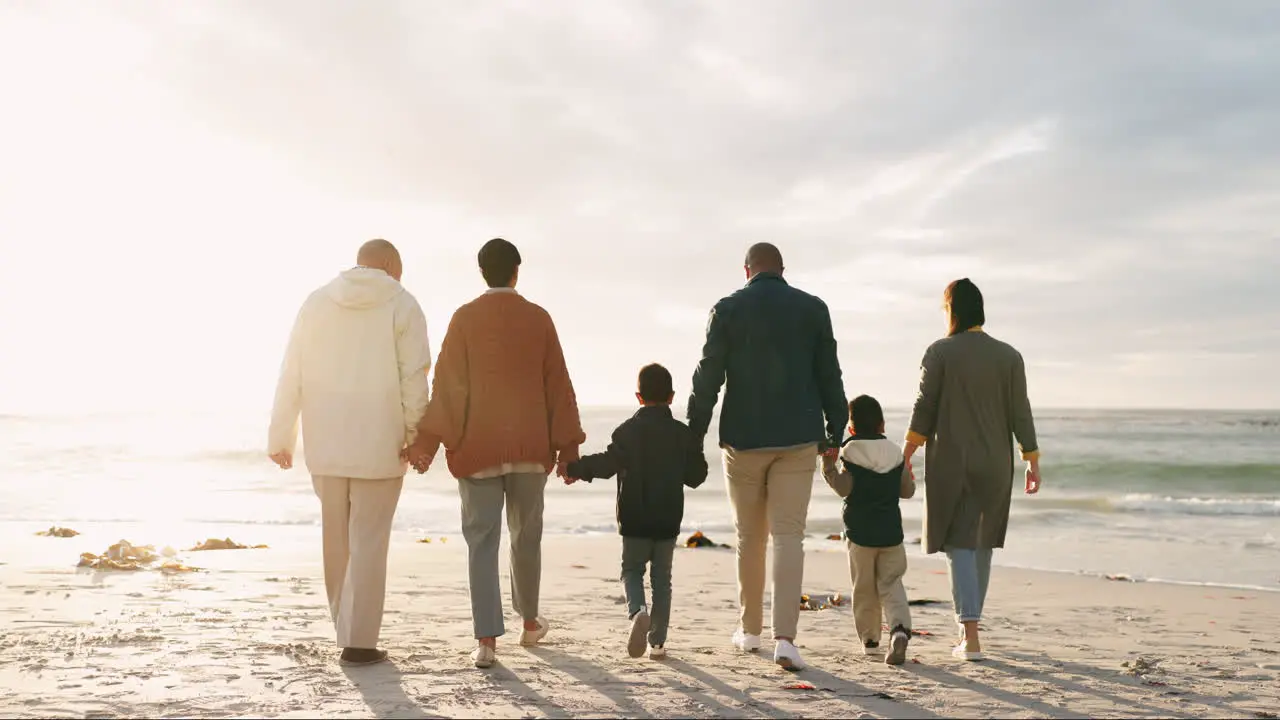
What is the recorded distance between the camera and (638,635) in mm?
4578

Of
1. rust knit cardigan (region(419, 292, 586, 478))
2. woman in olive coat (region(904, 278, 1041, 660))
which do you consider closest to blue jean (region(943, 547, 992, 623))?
woman in olive coat (region(904, 278, 1041, 660))

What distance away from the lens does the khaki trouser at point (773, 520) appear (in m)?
4.78

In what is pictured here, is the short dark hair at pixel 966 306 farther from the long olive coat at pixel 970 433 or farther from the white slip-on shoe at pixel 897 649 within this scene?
the white slip-on shoe at pixel 897 649

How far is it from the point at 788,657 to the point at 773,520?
25.6 inches

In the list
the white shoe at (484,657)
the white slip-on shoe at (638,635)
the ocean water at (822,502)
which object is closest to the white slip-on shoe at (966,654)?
the white slip-on shoe at (638,635)

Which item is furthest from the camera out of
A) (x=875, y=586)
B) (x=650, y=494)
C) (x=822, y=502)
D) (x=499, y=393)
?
(x=822, y=502)

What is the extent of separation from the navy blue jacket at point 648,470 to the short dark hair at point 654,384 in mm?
53

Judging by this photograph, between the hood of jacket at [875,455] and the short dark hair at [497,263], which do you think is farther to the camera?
the hood of jacket at [875,455]

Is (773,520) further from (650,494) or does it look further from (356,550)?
(356,550)

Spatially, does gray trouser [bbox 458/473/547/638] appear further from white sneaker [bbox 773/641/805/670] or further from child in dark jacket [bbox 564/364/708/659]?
white sneaker [bbox 773/641/805/670]

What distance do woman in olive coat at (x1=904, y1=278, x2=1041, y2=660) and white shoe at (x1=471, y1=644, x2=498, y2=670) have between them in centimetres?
218

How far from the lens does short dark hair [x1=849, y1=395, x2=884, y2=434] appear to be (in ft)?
17.1

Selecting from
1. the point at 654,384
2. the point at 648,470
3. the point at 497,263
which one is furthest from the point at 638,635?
the point at 497,263

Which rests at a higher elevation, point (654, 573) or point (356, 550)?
point (356, 550)
